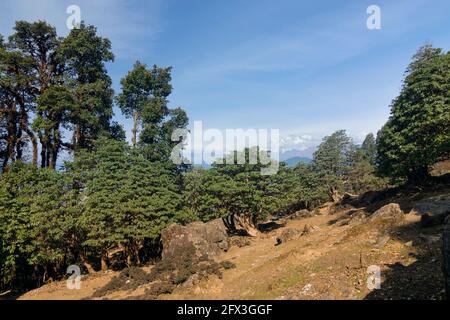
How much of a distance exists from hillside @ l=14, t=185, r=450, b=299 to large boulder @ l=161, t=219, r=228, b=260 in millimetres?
1702

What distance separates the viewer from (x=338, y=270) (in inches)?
550

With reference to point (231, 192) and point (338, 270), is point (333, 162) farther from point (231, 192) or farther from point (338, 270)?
point (338, 270)

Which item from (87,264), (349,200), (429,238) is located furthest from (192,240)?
(349,200)

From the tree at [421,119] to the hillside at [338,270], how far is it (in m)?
4.61

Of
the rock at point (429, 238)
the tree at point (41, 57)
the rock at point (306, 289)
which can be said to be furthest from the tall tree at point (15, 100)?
the rock at point (429, 238)

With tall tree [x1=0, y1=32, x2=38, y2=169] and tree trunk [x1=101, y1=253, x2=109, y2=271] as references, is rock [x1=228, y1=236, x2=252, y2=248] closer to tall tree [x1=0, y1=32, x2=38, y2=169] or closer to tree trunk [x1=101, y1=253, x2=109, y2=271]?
tree trunk [x1=101, y1=253, x2=109, y2=271]

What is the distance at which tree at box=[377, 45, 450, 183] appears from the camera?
24.2 meters

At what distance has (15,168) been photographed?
22.5 m

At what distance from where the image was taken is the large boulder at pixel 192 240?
2231 cm

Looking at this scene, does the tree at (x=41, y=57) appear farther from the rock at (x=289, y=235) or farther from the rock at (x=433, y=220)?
the rock at (x=433, y=220)

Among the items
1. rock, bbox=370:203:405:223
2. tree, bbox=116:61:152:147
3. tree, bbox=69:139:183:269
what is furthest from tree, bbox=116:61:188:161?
rock, bbox=370:203:405:223
